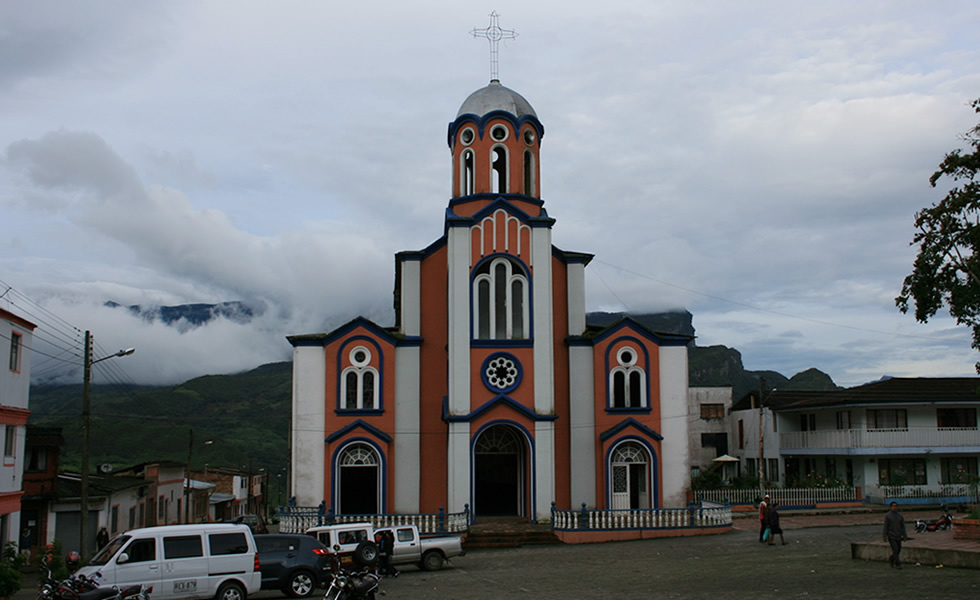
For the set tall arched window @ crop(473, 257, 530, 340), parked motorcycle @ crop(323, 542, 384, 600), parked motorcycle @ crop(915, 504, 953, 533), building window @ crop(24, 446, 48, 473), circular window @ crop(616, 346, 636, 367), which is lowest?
parked motorcycle @ crop(915, 504, 953, 533)

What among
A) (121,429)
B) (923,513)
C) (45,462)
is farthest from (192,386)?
(923,513)

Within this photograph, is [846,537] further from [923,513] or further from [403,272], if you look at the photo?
[403,272]

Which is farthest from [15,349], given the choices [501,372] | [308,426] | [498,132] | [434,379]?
[498,132]

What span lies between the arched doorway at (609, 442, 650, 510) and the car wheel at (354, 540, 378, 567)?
12.5 metres

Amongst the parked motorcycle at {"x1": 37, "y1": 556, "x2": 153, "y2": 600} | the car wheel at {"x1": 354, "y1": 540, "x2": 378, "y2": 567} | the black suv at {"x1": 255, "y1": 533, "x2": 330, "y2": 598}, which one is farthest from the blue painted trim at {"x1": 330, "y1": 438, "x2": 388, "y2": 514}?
the parked motorcycle at {"x1": 37, "y1": 556, "x2": 153, "y2": 600}

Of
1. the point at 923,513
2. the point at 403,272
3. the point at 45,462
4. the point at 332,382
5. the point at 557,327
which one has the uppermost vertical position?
the point at 403,272

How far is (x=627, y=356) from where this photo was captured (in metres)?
32.8

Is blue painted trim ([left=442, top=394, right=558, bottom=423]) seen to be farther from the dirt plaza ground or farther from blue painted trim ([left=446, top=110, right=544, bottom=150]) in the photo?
blue painted trim ([left=446, top=110, right=544, bottom=150])

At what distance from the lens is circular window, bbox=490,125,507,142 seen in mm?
34594

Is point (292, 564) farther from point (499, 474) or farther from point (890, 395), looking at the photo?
point (890, 395)

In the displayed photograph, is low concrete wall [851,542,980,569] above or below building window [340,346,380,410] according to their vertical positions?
below

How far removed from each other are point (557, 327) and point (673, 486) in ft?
23.7

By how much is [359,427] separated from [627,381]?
998 centimetres

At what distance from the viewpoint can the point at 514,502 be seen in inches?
1291
